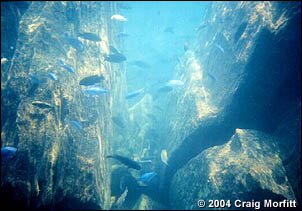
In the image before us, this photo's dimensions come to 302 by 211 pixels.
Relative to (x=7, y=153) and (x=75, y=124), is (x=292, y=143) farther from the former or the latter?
(x=7, y=153)

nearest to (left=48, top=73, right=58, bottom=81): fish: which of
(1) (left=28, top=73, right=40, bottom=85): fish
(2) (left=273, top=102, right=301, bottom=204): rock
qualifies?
(1) (left=28, top=73, right=40, bottom=85): fish

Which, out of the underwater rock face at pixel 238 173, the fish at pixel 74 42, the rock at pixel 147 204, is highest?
the fish at pixel 74 42

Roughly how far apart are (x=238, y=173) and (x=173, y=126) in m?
4.01

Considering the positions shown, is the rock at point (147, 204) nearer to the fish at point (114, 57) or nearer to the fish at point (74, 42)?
the fish at point (114, 57)

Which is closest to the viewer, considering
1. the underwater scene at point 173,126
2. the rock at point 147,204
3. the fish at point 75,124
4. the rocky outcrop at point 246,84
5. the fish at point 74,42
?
the underwater scene at point 173,126

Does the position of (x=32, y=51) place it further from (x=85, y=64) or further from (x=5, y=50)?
(x=5, y=50)

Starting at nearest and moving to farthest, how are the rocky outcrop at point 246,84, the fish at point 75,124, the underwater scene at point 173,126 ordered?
the underwater scene at point 173,126
the rocky outcrop at point 246,84
the fish at point 75,124

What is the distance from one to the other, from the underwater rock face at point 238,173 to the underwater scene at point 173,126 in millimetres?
29

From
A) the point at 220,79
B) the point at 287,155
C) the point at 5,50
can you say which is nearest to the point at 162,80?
the point at 220,79

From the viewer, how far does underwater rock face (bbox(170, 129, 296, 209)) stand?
17.5ft

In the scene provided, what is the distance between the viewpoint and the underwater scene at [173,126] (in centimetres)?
505

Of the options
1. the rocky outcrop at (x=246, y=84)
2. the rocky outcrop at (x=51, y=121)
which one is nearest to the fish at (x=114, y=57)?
the rocky outcrop at (x=51, y=121)

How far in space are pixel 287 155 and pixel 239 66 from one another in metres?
2.78

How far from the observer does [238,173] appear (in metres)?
5.67
